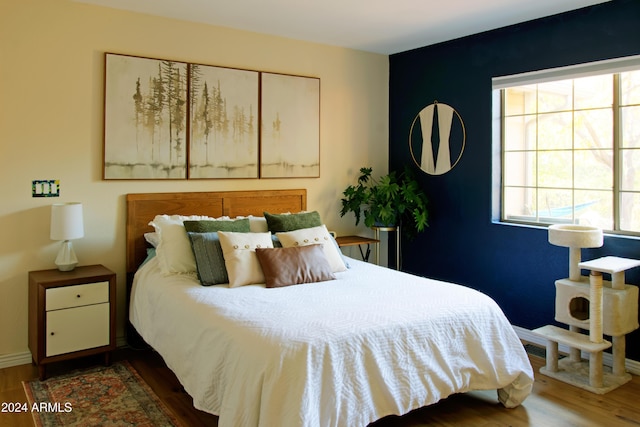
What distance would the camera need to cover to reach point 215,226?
144 inches

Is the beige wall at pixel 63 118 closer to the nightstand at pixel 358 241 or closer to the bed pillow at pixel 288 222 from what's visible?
the bed pillow at pixel 288 222

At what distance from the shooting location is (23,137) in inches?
137

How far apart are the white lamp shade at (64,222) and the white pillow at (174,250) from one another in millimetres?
519

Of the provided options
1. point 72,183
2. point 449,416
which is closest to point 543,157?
point 449,416

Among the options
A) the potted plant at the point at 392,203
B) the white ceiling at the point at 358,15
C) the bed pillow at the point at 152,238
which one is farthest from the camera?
the potted plant at the point at 392,203

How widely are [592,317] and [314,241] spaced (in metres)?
1.87

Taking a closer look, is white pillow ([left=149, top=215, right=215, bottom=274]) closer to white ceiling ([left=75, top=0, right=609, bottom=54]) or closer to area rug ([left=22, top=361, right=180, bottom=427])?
area rug ([left=22, top=361, right=180, bottom=427])

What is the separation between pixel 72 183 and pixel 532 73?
3.46 m

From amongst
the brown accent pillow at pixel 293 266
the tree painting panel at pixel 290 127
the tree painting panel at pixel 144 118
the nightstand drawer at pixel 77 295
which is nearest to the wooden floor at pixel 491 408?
the nightstand drawer at pixel 77 295

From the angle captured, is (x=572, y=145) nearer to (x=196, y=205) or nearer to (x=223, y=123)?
(x=223, y=123)

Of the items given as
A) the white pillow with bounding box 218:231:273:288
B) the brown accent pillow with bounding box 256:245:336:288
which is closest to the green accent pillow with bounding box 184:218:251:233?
the white pillow with bounding box 218:231:273:288

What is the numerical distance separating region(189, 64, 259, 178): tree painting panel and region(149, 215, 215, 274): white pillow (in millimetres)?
639

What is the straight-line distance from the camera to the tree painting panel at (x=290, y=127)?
4.47 metres

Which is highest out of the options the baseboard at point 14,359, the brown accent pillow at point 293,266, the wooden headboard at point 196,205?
the wooden headboard at point 196,205
